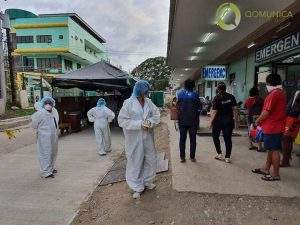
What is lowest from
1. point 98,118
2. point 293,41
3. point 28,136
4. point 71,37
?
point 28,136

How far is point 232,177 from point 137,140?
1823mm

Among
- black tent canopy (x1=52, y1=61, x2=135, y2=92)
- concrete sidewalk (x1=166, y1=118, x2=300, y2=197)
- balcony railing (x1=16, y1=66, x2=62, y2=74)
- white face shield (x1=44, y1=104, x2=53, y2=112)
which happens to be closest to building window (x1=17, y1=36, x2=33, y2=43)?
balcony railing (x1=16, y1=66, x2=62, y2=74)

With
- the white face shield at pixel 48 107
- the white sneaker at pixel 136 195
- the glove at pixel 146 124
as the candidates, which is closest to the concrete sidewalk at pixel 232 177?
the white sneaker at pixel 136 195

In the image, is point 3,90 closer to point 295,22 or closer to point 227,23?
point 227,23

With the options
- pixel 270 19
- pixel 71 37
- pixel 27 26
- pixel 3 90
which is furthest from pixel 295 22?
pixel 27 26

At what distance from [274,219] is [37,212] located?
3.28 meters

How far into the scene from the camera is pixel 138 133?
17.2 feet

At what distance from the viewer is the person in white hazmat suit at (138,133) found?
5.22 m

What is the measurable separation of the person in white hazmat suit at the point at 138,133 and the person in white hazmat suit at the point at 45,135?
83.9 inches

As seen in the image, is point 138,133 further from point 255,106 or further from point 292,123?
point 255,106

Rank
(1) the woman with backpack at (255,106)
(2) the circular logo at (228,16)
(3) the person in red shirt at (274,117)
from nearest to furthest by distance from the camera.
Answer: (3) the person in red shirt at (274,117)
(1) the woman with backpack at (255,106)
(2) the circular logo at (228,16)

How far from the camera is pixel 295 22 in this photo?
7.88m

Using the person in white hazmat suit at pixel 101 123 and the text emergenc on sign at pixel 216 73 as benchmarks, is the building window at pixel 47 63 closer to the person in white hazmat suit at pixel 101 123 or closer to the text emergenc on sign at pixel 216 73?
the person in white hazmat suit at pixel 101 123

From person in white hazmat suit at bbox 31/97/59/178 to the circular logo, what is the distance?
4883 mm
